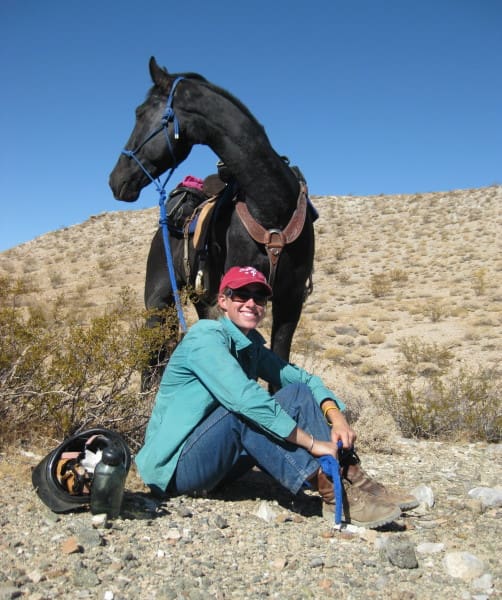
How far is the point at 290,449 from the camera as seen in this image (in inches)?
131

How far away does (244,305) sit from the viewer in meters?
3.59

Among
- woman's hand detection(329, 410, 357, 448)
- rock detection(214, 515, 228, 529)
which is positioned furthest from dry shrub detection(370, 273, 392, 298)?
rock detection(214, 515, 228, 529)

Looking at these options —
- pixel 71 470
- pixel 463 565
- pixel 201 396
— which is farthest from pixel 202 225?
pixel 463 565

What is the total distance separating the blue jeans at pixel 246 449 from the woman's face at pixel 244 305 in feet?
1.57

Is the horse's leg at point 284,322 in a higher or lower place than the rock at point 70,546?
higher

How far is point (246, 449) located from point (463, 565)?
4.23 ft

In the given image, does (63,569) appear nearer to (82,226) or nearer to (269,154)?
(269,154)

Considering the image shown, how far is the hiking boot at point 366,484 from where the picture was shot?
11.0 ft

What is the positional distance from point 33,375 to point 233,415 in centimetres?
187

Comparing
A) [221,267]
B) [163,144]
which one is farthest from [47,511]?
[163,144]

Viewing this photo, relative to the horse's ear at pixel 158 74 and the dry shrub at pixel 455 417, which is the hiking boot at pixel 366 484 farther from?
the horse's ear at pixel 158 74

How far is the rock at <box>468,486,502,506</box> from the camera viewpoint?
3.66 metres

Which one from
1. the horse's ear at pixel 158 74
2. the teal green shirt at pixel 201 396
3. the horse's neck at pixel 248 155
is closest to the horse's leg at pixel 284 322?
the horse's neck at pixel 248 155

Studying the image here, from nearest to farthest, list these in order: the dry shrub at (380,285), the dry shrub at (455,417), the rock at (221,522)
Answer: the rock at (221,522) → the dry shrub at (455,417) → the dry shrub at (380,285)
